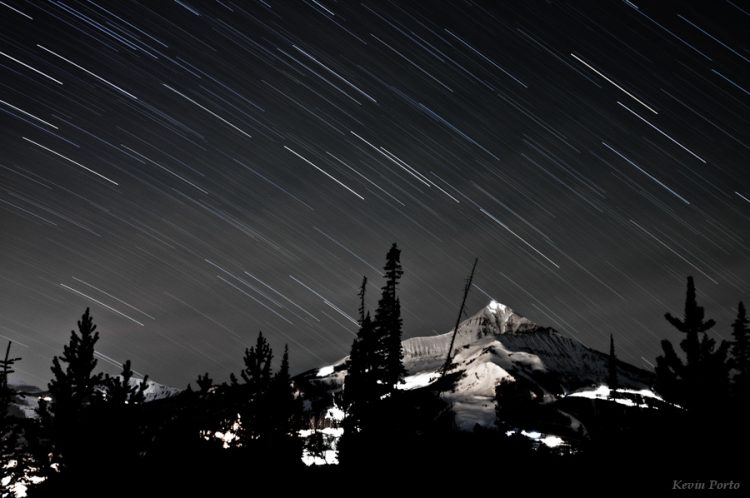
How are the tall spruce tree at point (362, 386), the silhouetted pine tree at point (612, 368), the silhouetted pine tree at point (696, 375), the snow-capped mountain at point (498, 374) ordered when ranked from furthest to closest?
the snow-capped mountain at point (498, 374) → the silhouetted pine tree at point (612, 368) → the tall spruce tree at point (362, 386) → the silhouetted pine tree at point (696, 375)

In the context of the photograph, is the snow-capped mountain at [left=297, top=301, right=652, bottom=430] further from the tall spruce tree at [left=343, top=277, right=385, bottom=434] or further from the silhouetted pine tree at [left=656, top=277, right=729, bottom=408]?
the silhouetted pine tree at [left=656, top=277, right=729, bottom=408]

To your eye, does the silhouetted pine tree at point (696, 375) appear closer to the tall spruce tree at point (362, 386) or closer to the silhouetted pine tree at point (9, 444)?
the tall spruce tree at point (362, 386)

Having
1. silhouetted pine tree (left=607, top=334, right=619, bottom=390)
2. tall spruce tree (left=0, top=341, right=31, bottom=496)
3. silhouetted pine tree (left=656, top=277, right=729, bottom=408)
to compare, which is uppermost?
silhouetted pine tree (left=607, top=334, right=619, bottom=390)

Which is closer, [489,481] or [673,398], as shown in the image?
[489,481]

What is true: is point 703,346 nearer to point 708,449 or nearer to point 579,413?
point 708,449

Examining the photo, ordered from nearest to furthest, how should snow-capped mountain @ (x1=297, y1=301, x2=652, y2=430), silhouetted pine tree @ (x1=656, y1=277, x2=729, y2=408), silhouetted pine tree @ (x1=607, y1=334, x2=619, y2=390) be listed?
silhouetted pine tree @ (x1=656, y1=277, x2=729, y2=408), silhouetted pine tree @ (x1=607, y1=334, x2=619, y2=390), snow-capped mountain @ (x1=297, y1=301, x2=652, y2=430)

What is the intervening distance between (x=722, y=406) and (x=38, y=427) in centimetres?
1789

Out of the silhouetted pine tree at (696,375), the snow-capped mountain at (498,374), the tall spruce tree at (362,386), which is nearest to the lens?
the silhouetted pine tree at (696,375)

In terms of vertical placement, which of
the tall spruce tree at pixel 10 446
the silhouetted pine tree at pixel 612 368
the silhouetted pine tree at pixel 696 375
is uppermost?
the silhouetted pine tree at pixel 612 368

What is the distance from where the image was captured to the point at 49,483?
11.8 metres

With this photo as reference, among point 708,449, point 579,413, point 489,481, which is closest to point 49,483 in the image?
point 489,481

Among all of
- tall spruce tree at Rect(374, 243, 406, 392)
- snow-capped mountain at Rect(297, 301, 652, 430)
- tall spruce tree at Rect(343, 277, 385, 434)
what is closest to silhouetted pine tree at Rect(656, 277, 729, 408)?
tall spruce tree at Rect(343, 277, 385, 434)

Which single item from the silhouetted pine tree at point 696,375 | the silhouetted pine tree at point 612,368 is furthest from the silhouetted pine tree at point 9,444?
the silhouetted pine tree at point 612,368

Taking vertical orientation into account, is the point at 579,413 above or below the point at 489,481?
above
